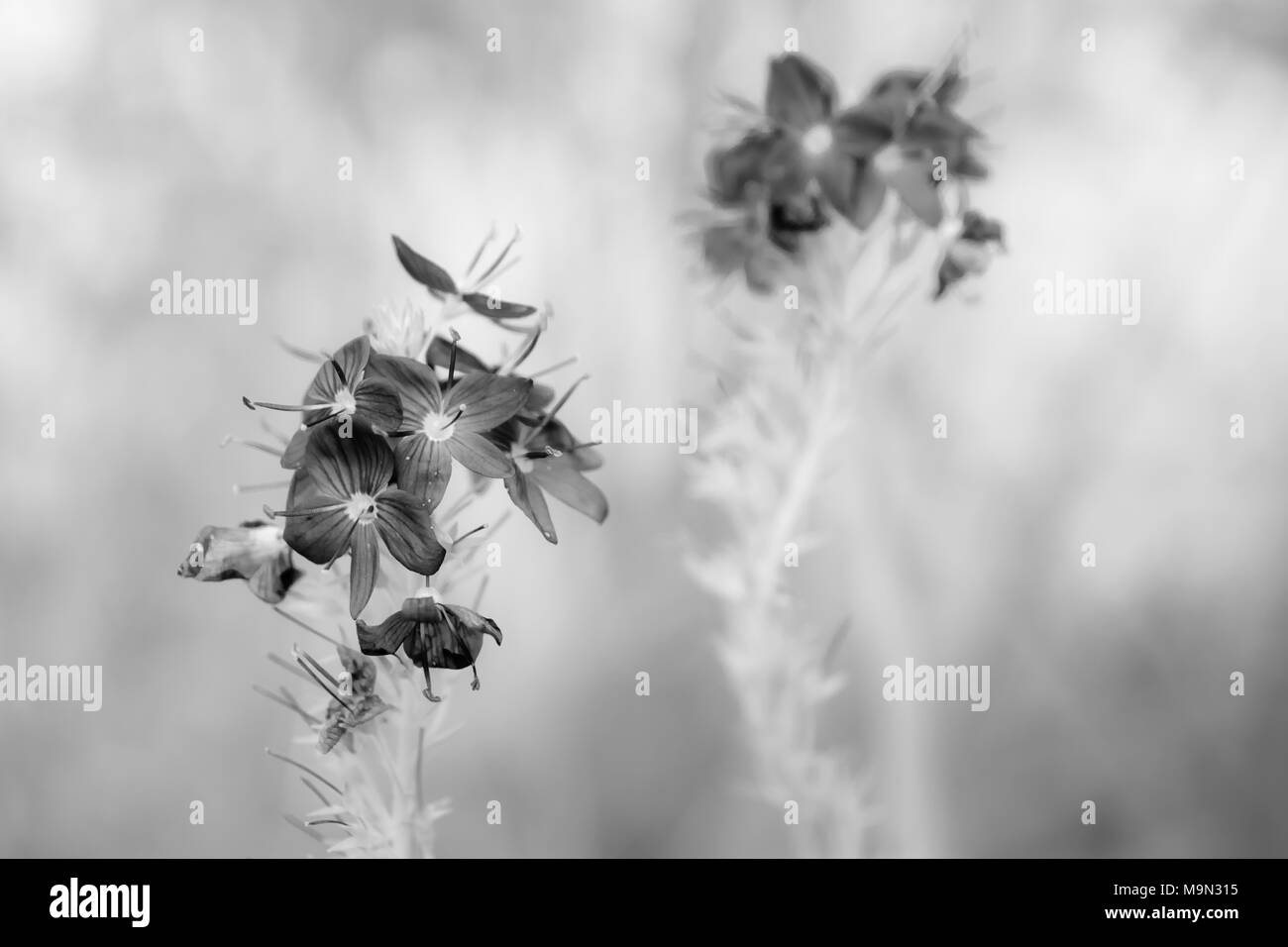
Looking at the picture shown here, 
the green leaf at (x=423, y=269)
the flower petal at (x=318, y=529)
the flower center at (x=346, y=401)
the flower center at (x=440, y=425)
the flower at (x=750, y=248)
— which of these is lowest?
the flower petal at (x=318, y=529)

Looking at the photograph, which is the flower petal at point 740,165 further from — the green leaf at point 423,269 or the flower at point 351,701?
the flower at point 351,701

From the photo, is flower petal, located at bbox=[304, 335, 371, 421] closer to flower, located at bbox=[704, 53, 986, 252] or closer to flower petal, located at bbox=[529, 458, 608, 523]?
flower petal, located at bbox=[529, 458, 608, 523]

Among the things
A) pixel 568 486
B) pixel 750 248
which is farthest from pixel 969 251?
pixel 568 486

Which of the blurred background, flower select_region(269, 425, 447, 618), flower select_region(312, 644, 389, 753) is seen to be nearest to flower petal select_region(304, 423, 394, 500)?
flower select_region(269, 425, 447, 618)

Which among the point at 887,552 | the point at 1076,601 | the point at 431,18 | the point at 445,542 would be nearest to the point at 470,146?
the point at 431,18

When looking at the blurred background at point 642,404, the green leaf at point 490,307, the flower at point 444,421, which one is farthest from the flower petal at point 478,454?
the blurred background at point 642,404

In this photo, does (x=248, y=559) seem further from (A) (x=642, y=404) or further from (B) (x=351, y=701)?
(A) (x=642, y=404)

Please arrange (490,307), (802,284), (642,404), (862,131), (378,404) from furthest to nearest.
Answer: (642,404)
(802,284)
(862,131)
(490,307)
(378,404)
